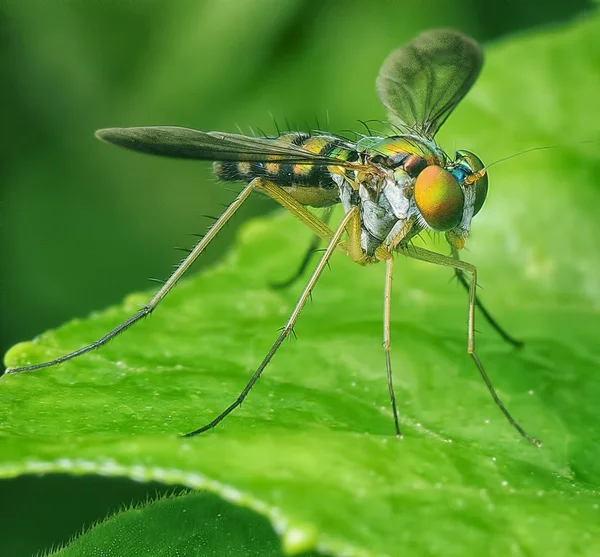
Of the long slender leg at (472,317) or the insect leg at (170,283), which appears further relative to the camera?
the insect leg at (170,283)

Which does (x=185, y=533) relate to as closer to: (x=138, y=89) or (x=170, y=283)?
(x=170, y=283)

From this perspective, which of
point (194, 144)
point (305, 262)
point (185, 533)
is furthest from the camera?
point (305, 262)

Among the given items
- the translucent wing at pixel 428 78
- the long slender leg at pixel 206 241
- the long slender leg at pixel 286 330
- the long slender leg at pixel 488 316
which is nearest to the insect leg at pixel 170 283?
the long slender leg at pixel 206 241

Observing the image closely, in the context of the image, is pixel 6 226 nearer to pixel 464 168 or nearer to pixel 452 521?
pixel 464 168

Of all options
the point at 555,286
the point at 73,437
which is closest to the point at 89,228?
the point at 555,286

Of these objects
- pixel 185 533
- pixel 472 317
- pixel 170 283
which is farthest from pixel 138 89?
pixel 185 533

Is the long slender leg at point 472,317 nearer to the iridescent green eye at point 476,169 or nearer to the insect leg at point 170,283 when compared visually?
the iridescent green eye at point 476,169

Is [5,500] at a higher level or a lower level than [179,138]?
lower
